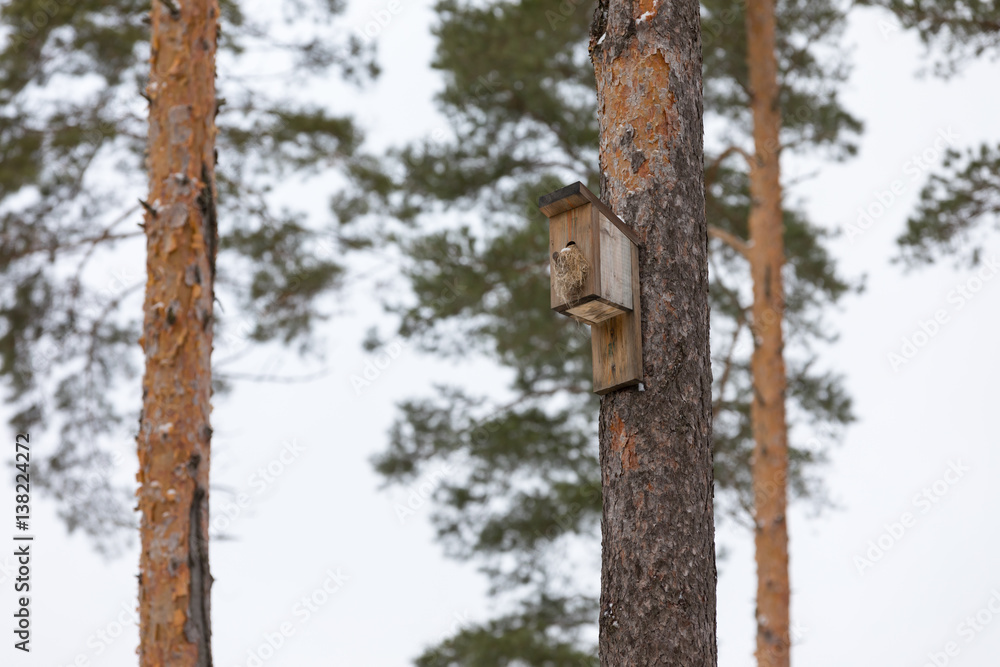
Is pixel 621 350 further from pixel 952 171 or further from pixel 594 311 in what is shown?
pixel 952 171

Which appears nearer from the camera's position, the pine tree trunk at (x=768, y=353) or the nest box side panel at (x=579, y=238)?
the nest box side panel at (x=579, y=238)

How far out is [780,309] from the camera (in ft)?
24.1

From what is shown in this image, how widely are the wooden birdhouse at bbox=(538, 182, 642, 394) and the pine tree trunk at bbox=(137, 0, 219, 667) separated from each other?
1.99m

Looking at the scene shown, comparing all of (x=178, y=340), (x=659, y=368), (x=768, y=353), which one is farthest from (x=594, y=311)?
(x=768, y=353)

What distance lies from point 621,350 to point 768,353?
4.61 meters

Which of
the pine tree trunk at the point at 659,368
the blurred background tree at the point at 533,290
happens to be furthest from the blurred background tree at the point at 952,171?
the pine tree trunk at the point at 659,368

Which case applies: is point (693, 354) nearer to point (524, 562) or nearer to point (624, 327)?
point (624, 327)

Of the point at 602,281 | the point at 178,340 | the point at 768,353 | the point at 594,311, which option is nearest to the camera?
the point at 602,281

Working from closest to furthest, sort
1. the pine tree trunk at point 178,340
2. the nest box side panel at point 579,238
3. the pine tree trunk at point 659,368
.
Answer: the pine tree trunk at point 659,368, the nest box side panel at point 579,238, the pine tree trunk at point 178,340

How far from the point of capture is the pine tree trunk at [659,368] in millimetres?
2789

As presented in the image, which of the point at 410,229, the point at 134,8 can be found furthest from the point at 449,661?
the point at 134,8

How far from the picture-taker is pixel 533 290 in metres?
8.20

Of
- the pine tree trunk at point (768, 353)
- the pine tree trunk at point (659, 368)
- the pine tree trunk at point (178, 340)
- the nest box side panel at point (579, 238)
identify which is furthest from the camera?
the pine tree trunk at point (768, 353)

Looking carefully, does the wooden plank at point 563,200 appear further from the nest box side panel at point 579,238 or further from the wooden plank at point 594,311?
the wooden plank at point 594,311
